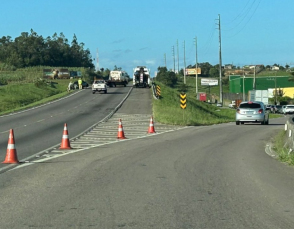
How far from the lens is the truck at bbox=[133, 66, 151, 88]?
Result: 72688 millimetres

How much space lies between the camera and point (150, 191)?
10414 mm

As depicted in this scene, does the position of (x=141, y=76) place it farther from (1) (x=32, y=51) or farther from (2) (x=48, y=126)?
(1) (x=32, y=51)

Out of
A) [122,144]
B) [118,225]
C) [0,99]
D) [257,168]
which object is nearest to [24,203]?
[118,225]

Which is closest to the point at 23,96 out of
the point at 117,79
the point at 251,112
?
the point at 117,79

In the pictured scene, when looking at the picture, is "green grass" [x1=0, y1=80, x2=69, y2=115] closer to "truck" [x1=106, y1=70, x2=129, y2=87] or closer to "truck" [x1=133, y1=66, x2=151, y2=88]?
"truck" [x1=106, y1=70, x2=129, y2=87]

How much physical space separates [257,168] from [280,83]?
382 feet

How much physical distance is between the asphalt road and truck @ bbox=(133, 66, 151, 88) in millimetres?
55225

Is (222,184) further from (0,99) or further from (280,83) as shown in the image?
(280,83)

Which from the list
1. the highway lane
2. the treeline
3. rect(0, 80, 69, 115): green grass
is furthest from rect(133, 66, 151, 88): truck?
the treeline

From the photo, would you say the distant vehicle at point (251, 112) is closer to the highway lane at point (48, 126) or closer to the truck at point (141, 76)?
the highway lane at point (48, 126)

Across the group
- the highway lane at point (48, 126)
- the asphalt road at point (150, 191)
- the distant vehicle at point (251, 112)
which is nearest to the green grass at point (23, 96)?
the highway lane at point (48, 126)

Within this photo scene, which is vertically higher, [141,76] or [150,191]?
[141,76]

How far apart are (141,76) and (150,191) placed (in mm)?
63171

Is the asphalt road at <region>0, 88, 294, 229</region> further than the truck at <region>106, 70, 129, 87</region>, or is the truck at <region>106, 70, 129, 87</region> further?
A: the truck at <region>106, 70, 129, 87</region>
